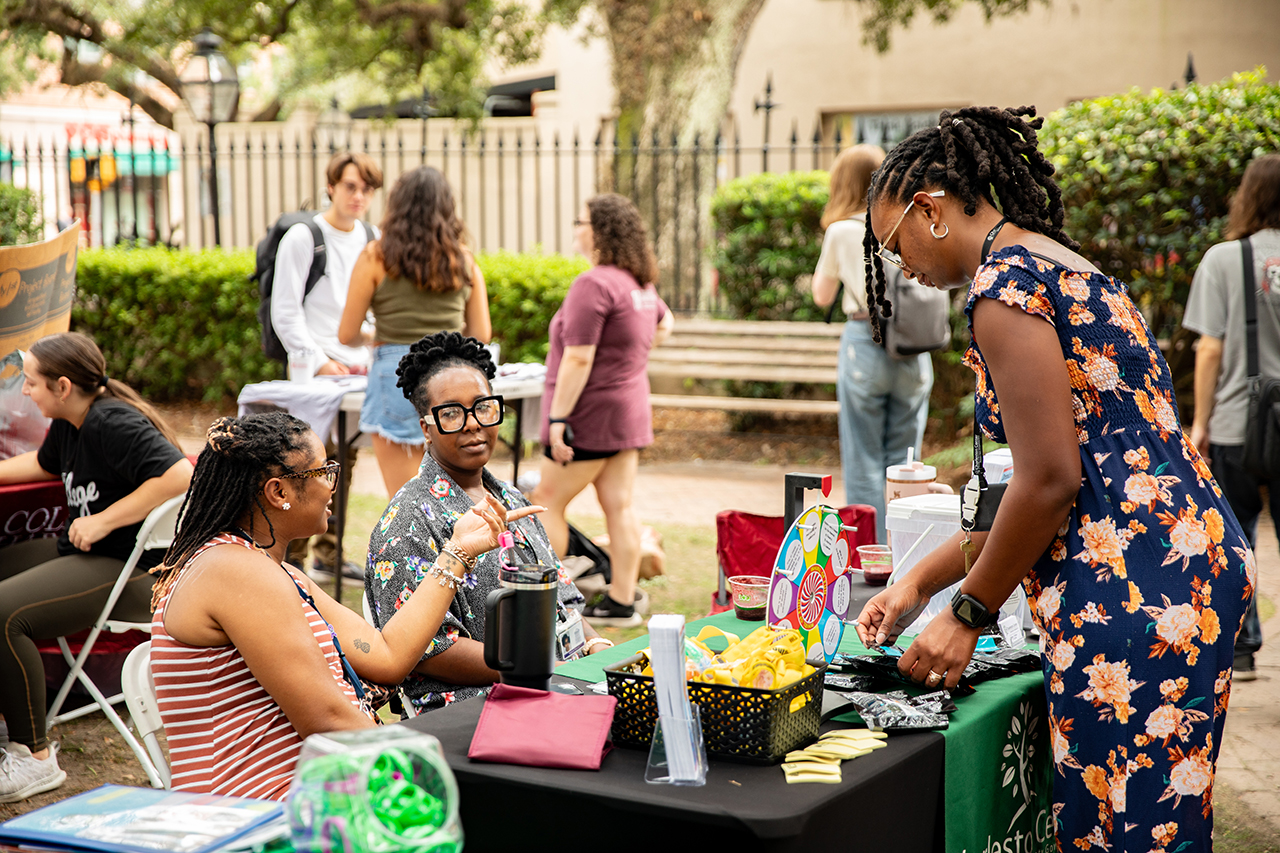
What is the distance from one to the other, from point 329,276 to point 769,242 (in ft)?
17.1

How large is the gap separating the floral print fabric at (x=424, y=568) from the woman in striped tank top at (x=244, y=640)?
259 mm

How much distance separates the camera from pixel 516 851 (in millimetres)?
1899

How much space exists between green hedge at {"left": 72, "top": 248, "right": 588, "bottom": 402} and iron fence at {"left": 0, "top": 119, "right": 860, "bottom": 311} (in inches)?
31.5

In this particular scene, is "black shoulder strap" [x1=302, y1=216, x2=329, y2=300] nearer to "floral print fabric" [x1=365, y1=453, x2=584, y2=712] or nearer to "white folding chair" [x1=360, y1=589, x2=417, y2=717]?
"floral print fabric" [x1=365, y1=453, x2=584, y2=712]

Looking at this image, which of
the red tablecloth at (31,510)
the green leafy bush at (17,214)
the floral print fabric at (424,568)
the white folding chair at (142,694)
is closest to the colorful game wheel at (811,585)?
the floral print fabric at (424,568)

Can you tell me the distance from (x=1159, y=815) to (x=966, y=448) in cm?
613

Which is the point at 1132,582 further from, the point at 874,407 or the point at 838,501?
the point at 838,501

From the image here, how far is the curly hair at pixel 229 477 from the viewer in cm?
248

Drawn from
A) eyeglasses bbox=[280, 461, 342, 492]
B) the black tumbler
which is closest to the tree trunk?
eyeglasses bbox=[280, 461, 342, 492]

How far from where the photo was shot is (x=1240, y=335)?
459cm

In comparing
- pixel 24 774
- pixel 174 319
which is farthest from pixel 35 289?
pixel 174 319

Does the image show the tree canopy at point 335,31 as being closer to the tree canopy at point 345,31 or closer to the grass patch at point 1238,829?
the tree canopy at point 345,31

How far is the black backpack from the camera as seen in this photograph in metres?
5.81

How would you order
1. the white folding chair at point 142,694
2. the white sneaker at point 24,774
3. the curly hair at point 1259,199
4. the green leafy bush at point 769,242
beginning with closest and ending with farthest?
the white folding chair at point 142,694
the white sneaker at point 24,774
the curly hair at point 1259,199
the green leafy bush at point 769,242
